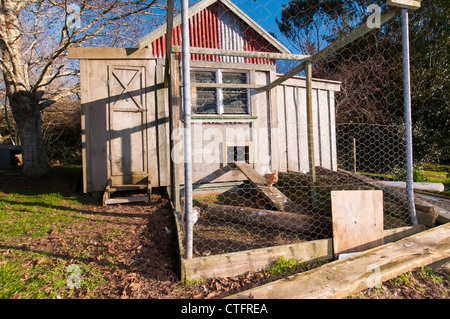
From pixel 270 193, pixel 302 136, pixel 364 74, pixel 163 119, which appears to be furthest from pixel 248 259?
pixel 364 74

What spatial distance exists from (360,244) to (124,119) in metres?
4.76

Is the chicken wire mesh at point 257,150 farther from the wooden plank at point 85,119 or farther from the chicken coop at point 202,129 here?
the wooden plank at point 85,119

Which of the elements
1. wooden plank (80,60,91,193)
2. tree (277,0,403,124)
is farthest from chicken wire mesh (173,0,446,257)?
wooden plank (80,60,91,193)

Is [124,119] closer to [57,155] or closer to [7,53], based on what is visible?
[7,53]

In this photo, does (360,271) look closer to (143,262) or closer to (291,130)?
(143,262)

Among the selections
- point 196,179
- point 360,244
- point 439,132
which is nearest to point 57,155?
point 196,179

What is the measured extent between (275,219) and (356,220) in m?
0.96

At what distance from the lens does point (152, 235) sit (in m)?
3.06

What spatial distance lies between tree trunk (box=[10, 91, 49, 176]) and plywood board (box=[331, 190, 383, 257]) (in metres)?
8.15

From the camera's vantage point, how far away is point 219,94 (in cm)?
544

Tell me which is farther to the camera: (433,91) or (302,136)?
(433,91)

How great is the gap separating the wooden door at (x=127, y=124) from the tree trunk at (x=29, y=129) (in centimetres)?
364

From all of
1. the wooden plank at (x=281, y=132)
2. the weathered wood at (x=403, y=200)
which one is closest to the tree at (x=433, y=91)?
the wooden plank at (x=281, y=132)

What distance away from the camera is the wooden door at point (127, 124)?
202 inches
